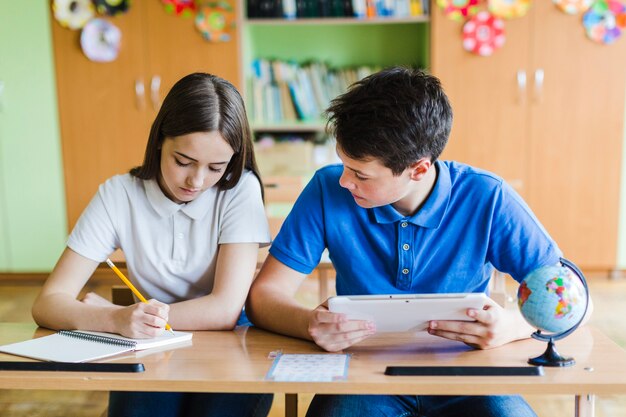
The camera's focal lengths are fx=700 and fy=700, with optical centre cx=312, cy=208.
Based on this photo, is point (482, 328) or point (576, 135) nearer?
point (482, 328)

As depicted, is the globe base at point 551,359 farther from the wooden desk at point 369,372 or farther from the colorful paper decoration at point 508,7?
the colorful paper decoration at point 508,7

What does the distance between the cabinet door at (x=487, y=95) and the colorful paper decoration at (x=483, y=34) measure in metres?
0.04

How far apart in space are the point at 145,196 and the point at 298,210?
40cm

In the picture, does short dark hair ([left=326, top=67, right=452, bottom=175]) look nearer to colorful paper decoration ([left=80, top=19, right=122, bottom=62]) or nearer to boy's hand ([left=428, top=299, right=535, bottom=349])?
boy's hand ([left=428, top=299, right=535, bottom=349])

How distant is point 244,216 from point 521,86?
283 centimetres

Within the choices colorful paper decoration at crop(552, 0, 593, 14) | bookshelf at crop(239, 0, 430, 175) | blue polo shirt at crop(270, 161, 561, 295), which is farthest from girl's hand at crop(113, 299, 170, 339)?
colorful paper decoration at crop(552, 0, 593, 14)

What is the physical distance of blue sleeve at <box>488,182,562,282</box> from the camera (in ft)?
4.84

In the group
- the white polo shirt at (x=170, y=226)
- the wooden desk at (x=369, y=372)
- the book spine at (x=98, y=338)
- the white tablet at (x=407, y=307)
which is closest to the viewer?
the wooden desk at (x=369, y=372)

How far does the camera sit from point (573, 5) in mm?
3896

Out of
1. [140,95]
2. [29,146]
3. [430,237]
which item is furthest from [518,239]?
[29,146]

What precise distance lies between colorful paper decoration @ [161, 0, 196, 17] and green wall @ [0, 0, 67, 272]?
73cm

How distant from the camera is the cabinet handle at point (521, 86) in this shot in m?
4.01

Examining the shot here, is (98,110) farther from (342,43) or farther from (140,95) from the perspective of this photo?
(342,43)

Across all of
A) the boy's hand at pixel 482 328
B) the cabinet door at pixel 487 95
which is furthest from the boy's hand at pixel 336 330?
the cabinet door at pixel 487 95
